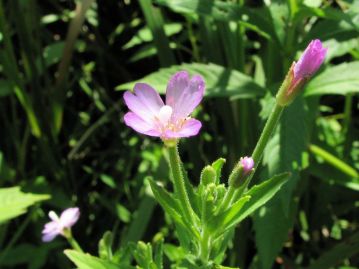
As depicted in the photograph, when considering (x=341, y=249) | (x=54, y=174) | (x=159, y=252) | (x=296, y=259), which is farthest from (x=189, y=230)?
(x=54, y=174)

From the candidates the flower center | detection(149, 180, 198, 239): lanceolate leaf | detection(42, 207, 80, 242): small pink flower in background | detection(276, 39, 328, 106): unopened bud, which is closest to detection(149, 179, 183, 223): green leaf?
detection(149, 180, 198, 239): lanceolate leaf

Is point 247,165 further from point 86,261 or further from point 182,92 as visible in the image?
point 86,261

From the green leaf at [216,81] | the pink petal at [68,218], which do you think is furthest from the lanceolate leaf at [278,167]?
the pink petal at [68,218]

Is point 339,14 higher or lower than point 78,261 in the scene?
higher

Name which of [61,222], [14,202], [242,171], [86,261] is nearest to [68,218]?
[61,222]

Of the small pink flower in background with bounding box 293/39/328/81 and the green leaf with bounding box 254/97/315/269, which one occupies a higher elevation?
the small pink flower in background with bounding box 293/39/328/81

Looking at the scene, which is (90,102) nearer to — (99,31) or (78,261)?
(99,31)

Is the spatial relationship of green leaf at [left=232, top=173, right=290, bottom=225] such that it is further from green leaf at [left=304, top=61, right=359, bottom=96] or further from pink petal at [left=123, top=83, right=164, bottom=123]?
green leaf at [left=304, top=61, right=359, bottom=96]

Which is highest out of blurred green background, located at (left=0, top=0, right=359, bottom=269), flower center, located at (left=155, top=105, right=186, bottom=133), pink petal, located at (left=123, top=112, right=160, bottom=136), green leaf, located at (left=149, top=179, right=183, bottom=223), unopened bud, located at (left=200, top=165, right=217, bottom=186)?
pink petal, located at (left=123, top=112, right=160, bottom=136)
